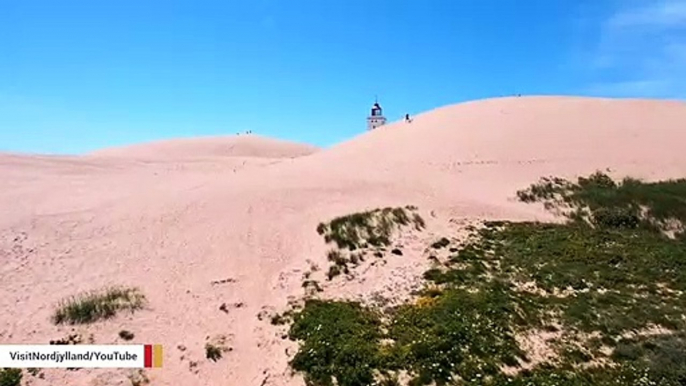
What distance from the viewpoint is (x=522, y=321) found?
16.9 meters

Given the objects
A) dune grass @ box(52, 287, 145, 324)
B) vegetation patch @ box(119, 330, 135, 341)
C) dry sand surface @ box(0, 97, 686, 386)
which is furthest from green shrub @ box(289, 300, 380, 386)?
dune grass @ box(52, 287, 145, 324)

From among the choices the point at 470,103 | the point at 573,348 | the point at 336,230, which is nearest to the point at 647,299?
the point at 573,348

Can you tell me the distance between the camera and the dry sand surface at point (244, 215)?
57.9 ft

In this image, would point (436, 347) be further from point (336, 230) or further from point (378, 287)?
point (336, 230)

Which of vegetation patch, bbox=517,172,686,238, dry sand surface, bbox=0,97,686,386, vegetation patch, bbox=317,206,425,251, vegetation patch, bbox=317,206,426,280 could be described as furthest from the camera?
vegetation patch, bbox=517,172,686,238

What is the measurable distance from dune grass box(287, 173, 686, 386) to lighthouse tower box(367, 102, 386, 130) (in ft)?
152

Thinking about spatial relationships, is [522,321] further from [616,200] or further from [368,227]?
[616,200]

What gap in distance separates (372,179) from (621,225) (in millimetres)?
14173

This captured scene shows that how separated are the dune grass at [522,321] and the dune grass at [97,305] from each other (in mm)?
5708

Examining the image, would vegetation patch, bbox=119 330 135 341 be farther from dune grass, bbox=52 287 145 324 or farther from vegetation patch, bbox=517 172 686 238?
vegetation patch, bbox=517 172 686 238

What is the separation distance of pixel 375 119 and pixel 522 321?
5543 centimetres

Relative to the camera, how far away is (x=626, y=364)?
14391 mm

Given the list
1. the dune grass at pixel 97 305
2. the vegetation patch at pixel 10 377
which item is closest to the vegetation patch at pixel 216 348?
the dune grass at pixel 97 305

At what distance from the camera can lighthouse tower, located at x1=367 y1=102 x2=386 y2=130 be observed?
2781 inches
